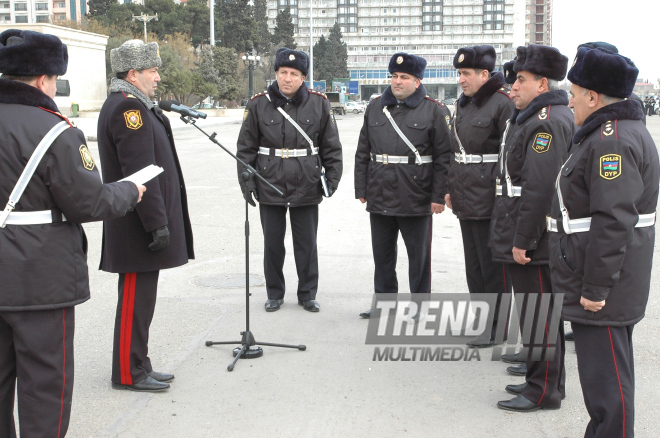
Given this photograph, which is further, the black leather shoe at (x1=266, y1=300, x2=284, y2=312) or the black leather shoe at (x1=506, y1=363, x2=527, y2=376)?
the black leather shoe at (x1=266, y1=300, x2=284, y2=312)

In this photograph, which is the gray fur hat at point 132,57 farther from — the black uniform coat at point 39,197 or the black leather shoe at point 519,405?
the black leather shoe at point 519,405

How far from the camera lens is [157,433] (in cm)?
409

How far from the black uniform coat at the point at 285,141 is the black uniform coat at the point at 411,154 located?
1.91 feet

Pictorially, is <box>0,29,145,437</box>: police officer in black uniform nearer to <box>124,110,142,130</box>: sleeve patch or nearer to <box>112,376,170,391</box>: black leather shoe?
<box>124,110,142,130</box>: sleeve patch

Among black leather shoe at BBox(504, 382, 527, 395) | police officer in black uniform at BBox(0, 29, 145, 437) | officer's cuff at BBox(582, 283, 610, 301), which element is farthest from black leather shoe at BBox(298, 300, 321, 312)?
officer's cuff at BBox(582, 283, 610, 301)

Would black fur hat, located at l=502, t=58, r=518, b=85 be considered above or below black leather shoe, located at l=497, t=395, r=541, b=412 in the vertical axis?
above

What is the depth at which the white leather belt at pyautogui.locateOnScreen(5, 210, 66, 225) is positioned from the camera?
10.8 feet

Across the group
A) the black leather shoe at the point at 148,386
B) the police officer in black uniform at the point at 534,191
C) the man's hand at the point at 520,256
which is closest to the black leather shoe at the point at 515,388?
the police officer in black uniform at the point at 534,191

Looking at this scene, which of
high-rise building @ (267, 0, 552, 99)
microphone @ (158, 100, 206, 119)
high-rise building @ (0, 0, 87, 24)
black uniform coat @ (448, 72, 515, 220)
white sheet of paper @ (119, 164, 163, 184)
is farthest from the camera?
high-rise building @ (267, 0, 552, 99)

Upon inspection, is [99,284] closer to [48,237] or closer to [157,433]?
[157,433]

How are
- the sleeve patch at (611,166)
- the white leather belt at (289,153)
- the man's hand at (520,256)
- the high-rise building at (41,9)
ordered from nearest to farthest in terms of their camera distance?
the sleeve patch at (611,166)
the man's hand at (520,256)
the white leather belt at (289,153)
the high-rise building at (41,9)

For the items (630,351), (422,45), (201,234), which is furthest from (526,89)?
(422,45)

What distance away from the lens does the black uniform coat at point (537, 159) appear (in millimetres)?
4332

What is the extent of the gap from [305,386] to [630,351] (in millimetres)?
2117
